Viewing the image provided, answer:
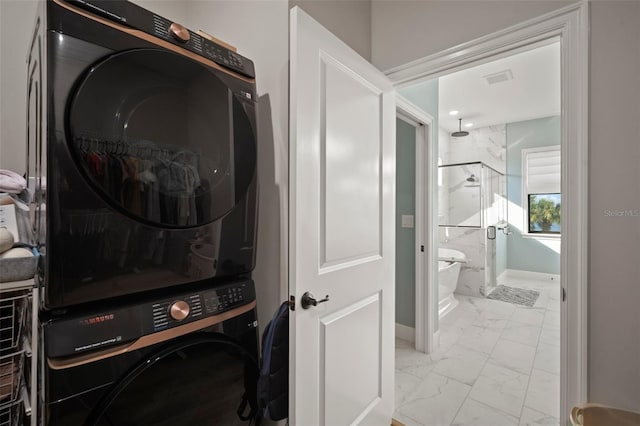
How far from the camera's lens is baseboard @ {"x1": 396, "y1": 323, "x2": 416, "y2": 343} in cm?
288

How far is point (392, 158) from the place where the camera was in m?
1.81

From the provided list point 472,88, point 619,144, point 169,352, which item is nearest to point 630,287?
point 619,144

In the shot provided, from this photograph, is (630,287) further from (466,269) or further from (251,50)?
(466,269)

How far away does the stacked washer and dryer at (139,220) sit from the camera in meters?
0.68

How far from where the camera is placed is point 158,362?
2.65ft

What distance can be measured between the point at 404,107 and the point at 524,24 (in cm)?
101

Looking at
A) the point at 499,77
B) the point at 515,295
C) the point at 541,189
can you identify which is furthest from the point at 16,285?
the point at 541,189

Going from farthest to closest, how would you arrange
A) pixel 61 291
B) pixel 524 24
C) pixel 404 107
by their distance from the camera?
pixel 404 107 < pixel 524 24 < pixel 61 291

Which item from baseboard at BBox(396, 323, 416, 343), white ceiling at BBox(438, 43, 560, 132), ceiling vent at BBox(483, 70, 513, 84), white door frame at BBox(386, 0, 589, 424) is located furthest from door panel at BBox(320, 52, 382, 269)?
ceiling vent at BBox(483, 70, 513, 84)

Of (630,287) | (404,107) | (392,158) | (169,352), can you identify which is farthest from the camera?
(404,107)

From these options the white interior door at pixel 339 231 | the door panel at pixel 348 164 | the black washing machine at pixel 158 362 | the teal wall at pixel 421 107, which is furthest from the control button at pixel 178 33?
the teal wall at pixel 421 107

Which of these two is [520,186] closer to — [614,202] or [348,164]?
Answer: [614,202]

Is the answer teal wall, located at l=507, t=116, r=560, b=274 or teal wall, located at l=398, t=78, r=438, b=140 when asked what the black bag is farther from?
teal wall, located at l=507, t=116, r=560, b=274

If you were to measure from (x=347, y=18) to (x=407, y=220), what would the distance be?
1.81 metres
